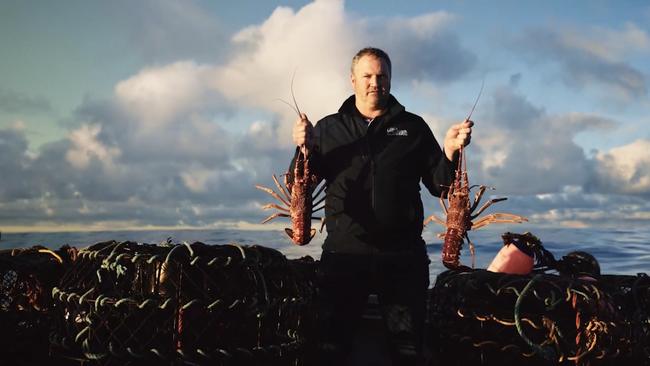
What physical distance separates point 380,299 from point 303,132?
49.6 inches

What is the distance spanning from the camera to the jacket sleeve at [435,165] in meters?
4.04

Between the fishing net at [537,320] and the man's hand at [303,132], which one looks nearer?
the fishing net at [537,320]

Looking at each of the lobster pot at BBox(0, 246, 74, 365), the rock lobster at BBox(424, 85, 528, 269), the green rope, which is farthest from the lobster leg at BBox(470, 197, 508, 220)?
the lobster pot at BBox(0, 246, 74, 365)

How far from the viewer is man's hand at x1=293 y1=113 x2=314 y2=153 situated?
3904 mm

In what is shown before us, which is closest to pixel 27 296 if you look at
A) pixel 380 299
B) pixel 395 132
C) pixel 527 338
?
pixel 380 299

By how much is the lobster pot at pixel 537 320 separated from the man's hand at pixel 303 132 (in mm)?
1494

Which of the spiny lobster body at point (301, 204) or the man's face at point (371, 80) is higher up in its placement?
the man's face at point (371, 80)

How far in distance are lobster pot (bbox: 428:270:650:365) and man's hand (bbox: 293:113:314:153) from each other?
1494mm

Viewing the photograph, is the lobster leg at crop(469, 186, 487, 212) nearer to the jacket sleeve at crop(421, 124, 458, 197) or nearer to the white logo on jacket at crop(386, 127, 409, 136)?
the jacket sleeve at crop(421, 124, 458, 197)

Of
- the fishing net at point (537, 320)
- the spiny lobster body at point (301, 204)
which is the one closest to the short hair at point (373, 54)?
the spiny lobster body at point (301, 204)

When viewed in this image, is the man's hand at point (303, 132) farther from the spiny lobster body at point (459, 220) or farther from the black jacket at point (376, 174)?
the spiny lobster body at point (459, 220)

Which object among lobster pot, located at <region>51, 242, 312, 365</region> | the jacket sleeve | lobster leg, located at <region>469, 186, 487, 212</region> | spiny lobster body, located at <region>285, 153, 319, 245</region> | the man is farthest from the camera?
lobster leg, located at <region>469, 186, 487, 212</region>

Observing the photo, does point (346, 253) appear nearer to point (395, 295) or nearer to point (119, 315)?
point (395, 295)

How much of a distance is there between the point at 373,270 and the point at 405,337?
492mm
